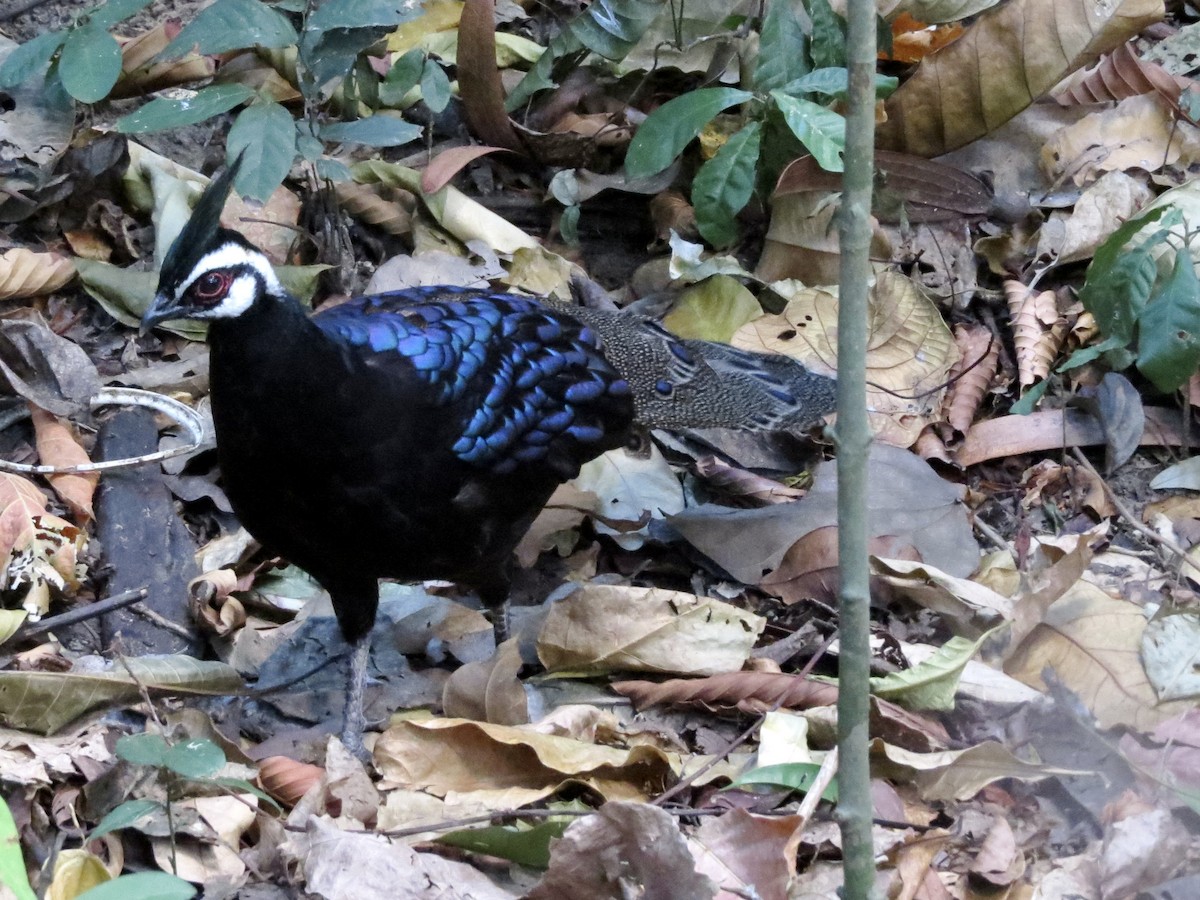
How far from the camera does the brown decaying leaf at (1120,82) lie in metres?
6.18

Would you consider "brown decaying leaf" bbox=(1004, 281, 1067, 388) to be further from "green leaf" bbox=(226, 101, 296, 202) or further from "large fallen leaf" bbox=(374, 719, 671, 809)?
"green leaf" bbox=(226, 101, 296, 202)

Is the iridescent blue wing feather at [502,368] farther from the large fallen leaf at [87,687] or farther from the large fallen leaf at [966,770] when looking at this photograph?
the large fallen leaf at [966,770]

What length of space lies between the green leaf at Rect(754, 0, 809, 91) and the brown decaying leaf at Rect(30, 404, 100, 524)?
3028mm

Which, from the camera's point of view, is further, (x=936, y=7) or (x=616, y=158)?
(x=616, y=158)

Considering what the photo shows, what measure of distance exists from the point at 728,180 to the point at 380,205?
151 cm

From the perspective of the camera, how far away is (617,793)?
376 cm

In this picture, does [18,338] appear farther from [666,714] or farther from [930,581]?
[930,581]

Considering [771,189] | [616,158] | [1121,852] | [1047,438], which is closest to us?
[1121,852]

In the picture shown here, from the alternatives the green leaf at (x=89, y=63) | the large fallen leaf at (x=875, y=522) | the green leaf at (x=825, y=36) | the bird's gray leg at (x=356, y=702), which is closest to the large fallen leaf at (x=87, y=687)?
the bird's gray leg at (x=356, y=702)

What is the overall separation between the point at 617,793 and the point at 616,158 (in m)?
3.56

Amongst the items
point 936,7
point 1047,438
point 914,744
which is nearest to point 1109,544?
point 1047,438

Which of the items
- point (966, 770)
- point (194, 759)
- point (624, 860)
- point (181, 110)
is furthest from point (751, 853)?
point (181, 110)

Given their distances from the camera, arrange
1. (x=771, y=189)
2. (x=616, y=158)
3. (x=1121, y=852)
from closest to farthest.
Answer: (x=1121, y=852), (x=771, y=189), (x=616, y=158)

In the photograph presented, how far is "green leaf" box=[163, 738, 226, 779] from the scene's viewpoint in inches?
117
